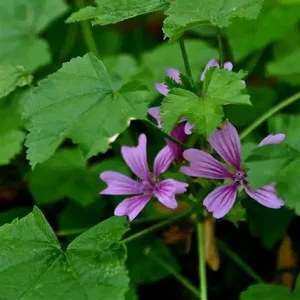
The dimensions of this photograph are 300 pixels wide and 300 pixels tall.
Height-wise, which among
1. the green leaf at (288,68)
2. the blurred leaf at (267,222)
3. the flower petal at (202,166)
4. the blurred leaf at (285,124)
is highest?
the flower petal at (202,166)

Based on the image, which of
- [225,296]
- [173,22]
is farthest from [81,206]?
[173,22]

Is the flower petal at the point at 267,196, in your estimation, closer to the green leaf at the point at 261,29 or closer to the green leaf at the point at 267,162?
the green leaf at the point at 267,162

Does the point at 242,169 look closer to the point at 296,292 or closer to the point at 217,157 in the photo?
the point at 217,157

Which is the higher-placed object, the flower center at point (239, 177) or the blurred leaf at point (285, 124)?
the flower center at point (239, 177)

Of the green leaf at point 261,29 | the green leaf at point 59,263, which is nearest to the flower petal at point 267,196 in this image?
the green leaf at point 59,263

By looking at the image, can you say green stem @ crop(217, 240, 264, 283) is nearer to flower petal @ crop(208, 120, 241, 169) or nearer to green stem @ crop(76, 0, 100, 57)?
flower petal @ crop(208, 120, 241, 169)

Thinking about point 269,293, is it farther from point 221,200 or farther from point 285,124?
point 285,124
